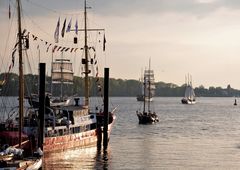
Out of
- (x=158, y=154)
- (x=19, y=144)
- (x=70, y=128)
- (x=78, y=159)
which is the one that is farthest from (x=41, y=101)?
(x=158, y=154)

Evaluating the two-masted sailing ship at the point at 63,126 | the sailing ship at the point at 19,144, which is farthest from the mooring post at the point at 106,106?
the sailing ship at the point at 19,144

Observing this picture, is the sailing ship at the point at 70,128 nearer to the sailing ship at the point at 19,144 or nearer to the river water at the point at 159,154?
the river water at the point at 159,154

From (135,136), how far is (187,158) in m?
31.7

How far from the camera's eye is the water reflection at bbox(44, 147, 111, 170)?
55191 millimetres

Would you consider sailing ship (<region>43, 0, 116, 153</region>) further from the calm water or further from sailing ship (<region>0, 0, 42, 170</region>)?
sailing ship (<region>0, 0, 42, 170</region>)

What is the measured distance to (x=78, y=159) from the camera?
59781 millimetres

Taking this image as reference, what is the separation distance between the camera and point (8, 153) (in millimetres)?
43344

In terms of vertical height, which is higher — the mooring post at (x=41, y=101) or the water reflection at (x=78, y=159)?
the mooring post at (x=41, y=101)

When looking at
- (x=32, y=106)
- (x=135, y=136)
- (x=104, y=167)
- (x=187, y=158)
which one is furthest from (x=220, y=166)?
(x=135, y=136)

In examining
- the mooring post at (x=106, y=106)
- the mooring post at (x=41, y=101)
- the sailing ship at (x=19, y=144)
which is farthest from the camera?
the mooring post at (x=106, y=106)

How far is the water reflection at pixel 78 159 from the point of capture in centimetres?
5519

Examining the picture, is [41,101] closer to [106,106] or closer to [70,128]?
A: [70,128]

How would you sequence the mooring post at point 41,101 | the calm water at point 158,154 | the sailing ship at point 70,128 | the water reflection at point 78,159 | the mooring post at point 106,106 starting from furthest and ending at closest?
1. the mooring post at point 106,106
2. the sailing ship at point 70,128
3. the calm water at point 158,154
4. the water reflection at point 78,159
5. the mooring post at point 41,101

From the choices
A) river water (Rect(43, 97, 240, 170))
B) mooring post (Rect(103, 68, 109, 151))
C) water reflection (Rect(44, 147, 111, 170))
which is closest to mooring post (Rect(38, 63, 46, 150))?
water reflection (Rect(44, 147, 111, 170))
